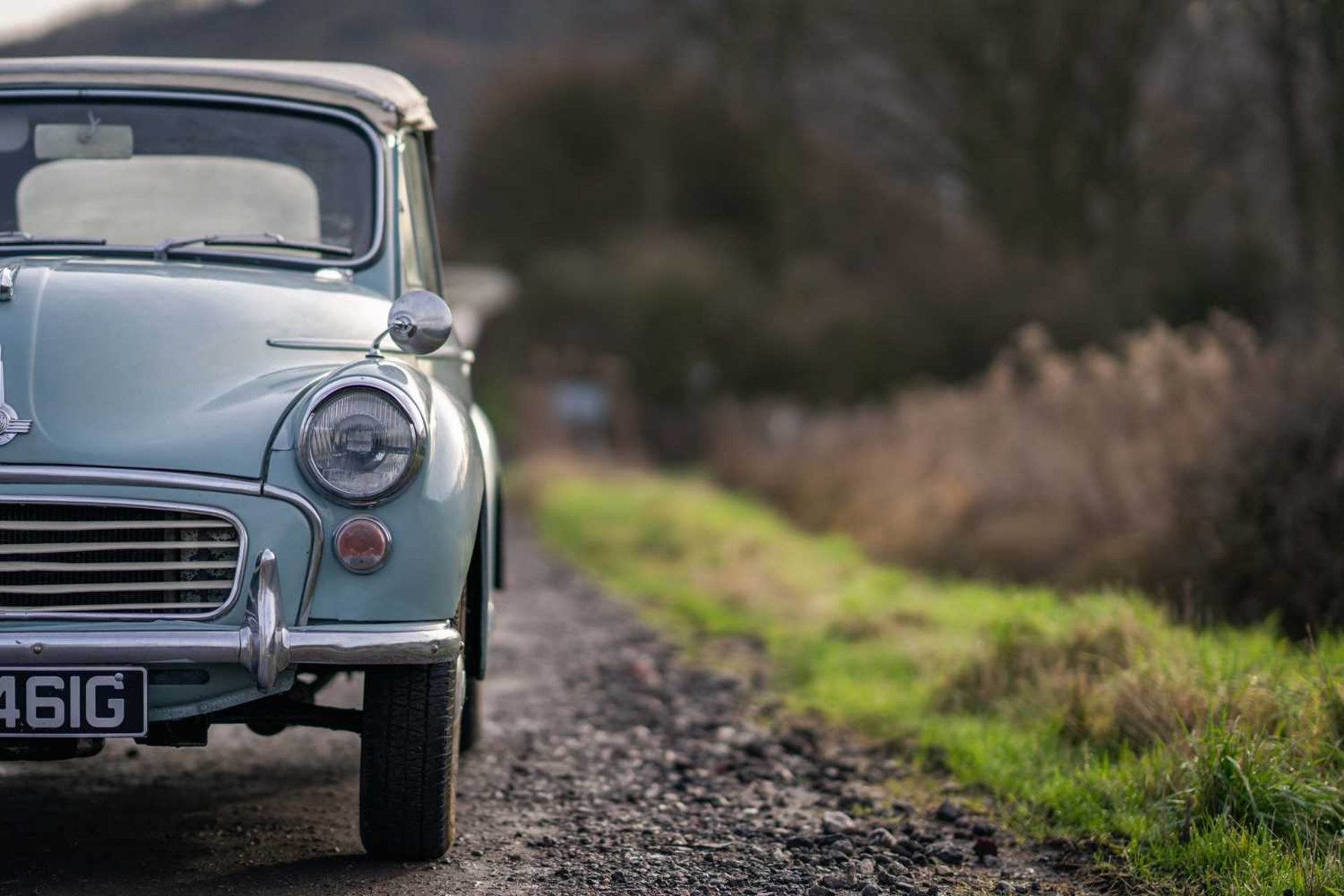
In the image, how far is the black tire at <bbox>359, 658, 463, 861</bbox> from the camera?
3533 millimetres

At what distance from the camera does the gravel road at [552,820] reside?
366 centimetres

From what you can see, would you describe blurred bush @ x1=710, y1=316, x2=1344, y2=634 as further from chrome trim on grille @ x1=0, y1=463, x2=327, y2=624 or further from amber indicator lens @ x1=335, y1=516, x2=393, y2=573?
chrome trim on grille @ x1=0, y1=463, x2=327, y2=624

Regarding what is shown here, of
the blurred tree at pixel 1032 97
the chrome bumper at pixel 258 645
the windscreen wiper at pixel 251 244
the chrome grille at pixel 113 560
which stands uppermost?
the blurred tree at pixel 1032 97

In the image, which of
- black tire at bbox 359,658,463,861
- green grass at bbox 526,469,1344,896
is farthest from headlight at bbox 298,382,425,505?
green grass at bbox 526,469,1344,896

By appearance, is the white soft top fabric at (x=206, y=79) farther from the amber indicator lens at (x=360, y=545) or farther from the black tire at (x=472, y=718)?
the black tire at (x=472, y=718)

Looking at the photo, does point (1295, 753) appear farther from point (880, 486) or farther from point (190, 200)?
point (880, 486)

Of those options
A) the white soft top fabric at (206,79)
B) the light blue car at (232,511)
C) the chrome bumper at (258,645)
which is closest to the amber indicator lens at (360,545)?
the light blue car at (232,511)

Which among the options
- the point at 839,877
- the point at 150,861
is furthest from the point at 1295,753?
the point at 150,861

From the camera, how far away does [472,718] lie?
5059mm

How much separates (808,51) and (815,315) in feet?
13.3

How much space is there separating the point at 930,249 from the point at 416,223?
22.0m

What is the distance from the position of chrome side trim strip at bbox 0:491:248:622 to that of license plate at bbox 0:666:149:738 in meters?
0.11

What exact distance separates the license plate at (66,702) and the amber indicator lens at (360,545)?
19.1 inches

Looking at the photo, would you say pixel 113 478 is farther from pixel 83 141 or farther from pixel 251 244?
pixel 83 141
